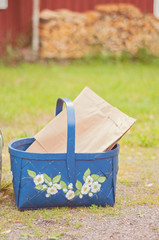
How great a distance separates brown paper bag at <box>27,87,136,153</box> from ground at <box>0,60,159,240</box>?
360mm

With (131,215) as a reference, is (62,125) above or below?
above

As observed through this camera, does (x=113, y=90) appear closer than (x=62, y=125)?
No

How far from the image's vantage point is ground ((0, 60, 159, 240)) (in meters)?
2.20

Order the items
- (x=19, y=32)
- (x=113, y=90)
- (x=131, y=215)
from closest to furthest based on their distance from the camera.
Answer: (x=131, y=215) < (x=113, y=90) < (x=19, y=32)

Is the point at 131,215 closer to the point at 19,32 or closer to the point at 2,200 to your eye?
the point at 2,200

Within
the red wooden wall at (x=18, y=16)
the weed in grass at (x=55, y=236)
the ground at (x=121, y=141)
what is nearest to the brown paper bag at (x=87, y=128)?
the ground at (x=121, y=141)

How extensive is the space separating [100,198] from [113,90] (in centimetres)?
420

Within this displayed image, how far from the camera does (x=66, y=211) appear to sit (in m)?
2.40

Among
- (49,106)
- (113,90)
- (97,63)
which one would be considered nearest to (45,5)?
(97,63)

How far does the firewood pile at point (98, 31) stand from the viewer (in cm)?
945

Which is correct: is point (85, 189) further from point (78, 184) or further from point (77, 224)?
point (77, 224)

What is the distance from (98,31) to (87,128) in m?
7.71

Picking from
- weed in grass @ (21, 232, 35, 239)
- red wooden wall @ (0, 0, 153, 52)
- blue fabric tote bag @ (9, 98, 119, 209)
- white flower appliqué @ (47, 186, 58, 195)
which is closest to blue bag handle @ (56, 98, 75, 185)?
blue fabric tote bag @ (9, 98, 119, 209)

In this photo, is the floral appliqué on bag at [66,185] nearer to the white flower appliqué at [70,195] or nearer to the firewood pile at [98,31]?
the white flower appliqué at [70,195]
